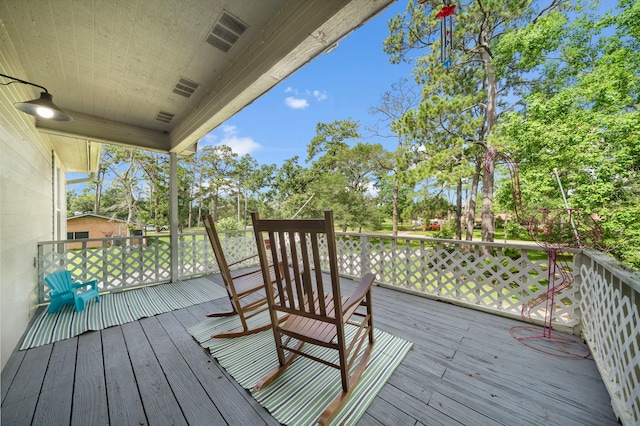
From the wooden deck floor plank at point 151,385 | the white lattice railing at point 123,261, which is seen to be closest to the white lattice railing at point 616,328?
the wooden deck floor plank at point 151,385

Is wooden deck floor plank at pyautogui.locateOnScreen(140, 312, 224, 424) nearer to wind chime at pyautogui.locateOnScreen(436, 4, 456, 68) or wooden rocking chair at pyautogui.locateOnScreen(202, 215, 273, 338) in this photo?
wooden rocking chair at pyautogui.locateOnScreen(202, 215, 273, 338)

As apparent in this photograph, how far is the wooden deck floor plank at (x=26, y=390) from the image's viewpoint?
1389 mm

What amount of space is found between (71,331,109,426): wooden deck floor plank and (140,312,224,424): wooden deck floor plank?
1.14 feet

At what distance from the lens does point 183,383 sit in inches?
65.6

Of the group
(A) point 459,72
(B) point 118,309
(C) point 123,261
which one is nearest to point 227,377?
(B) point 118,309

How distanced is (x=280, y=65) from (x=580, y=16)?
10.7 metres

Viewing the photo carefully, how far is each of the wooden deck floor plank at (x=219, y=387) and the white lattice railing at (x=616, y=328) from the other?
2034 millimetres

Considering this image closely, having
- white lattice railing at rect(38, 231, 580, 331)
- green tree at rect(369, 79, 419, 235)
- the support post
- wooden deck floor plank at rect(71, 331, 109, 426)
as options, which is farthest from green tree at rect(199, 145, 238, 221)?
wooden deck floor plank at rect(71, 331, 109, 426)

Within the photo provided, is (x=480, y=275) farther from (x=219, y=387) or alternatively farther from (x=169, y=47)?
(x=169, y=47)

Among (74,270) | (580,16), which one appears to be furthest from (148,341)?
(580,16)

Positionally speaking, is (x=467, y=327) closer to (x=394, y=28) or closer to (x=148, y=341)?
(x=148, y=341)

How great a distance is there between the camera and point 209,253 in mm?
4602

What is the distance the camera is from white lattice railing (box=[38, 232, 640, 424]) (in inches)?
57.3

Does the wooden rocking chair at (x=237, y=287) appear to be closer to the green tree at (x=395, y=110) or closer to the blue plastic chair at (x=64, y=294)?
the blue plastic chair at (x=64, y=294)
